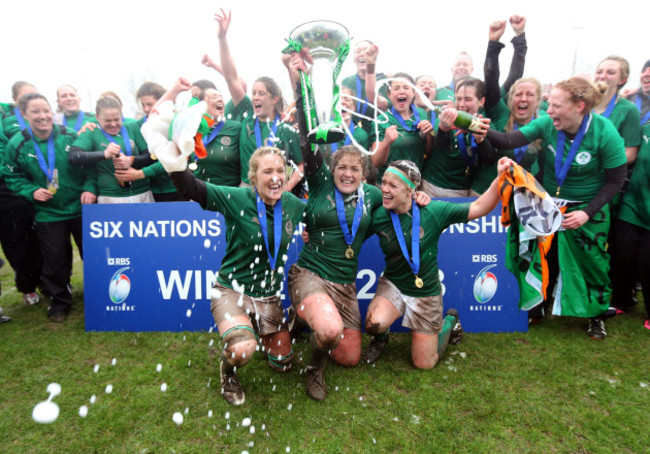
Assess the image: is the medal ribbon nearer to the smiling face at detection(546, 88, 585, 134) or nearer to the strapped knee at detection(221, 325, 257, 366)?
the strapped knee at detection(221, 325, 257, 366)

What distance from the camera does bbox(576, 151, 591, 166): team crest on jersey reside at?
12.6 ft

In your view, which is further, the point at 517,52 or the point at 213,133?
the point at 213,133

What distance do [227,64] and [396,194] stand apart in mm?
2649

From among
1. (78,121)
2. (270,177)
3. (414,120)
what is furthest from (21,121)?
(414,120)

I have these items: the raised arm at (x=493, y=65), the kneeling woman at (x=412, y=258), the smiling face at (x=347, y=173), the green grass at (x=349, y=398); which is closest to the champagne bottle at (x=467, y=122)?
the kneeling woman at (x=412, y=258)

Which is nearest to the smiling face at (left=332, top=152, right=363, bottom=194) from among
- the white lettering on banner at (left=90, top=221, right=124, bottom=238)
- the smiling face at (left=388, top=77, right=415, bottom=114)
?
the smiling face at (left=388, top=77, right=415, bottom=114)

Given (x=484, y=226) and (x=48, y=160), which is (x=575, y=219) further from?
(x=48, y=160)

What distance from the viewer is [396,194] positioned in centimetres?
348

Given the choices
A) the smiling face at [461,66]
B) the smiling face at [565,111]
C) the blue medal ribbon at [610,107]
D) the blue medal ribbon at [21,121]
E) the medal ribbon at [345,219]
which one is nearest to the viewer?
the medal ribbon at [345,219]

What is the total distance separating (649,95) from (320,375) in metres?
5.16

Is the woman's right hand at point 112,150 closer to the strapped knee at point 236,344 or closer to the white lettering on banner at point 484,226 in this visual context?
the strapped knee at point 236,344

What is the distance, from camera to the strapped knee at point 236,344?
293 cm

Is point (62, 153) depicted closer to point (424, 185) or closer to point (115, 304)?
point (115, 304)

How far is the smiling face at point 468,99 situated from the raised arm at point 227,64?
8.32ft
